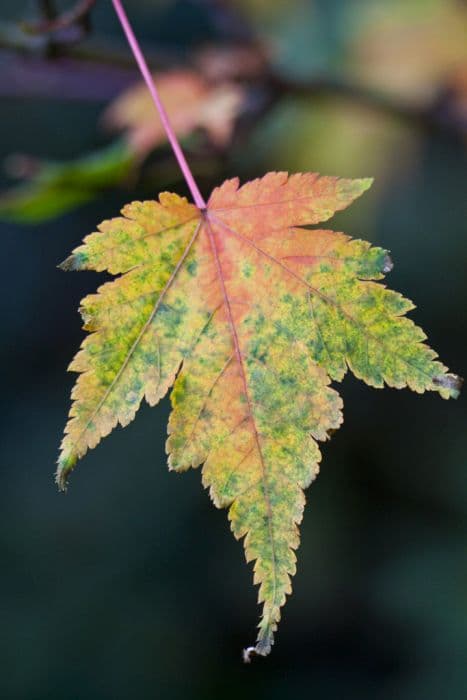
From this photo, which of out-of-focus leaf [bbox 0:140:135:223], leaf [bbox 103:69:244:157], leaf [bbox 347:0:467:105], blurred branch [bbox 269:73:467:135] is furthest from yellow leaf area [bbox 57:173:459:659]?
leaf [bbox 347:0:467:105]

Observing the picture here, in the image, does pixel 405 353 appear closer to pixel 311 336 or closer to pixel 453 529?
pixel 311 336

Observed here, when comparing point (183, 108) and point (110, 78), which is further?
point (110, 78)

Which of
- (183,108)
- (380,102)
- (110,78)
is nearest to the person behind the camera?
(183,108)

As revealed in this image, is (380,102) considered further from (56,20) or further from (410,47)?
(56,20)

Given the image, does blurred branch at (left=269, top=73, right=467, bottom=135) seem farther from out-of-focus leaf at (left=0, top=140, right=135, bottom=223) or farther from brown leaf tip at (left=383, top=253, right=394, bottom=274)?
brown leaf tip at (left=383, top=253, right=394, bottom=274)

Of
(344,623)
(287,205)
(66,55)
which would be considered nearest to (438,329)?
(344,623)

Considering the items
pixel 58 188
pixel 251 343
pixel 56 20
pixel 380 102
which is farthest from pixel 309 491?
pixel 251 343
